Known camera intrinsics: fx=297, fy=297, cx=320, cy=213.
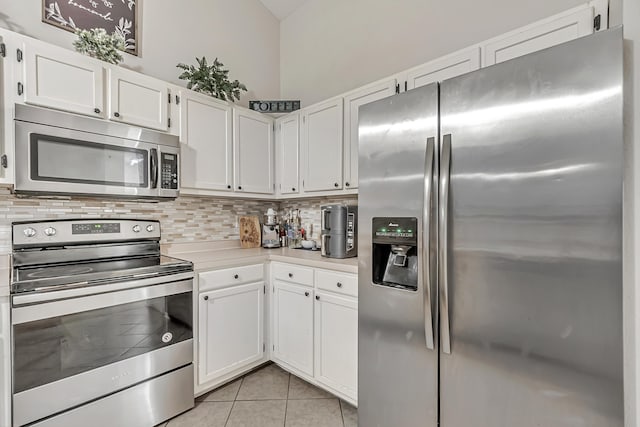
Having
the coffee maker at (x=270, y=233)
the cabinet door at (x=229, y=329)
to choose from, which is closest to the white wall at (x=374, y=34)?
the coffee maker at (x=270, y=233)

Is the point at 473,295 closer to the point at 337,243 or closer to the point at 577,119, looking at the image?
the point at 577,119

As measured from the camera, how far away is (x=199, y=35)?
2570 millimetres

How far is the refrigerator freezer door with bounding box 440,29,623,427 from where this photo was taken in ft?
2.88

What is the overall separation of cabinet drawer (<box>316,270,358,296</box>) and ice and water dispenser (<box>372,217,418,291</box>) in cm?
32

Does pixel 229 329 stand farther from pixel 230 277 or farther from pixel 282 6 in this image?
pixel 282 6

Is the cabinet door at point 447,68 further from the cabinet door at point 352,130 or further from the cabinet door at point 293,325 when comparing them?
the cabinet door at point 293,325

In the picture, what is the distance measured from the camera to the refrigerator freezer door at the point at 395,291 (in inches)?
48.9

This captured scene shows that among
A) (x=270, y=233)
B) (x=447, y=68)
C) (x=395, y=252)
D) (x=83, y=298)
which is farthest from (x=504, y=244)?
(x=270, y=233)

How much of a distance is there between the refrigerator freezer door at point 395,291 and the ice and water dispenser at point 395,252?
0.05ft

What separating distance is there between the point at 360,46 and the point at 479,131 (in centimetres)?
183

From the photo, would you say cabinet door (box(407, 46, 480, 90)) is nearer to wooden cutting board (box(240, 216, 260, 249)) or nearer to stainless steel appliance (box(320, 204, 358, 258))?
stainless steel appliance (box(320, 204, 358, 258))

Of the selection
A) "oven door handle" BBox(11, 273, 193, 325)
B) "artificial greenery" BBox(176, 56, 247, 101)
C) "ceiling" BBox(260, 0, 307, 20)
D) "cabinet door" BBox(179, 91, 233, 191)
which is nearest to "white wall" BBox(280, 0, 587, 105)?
"ceiling" BBox(260, 0, 307, 20)

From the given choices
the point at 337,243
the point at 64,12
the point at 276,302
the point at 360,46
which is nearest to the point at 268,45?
the point at 360,46

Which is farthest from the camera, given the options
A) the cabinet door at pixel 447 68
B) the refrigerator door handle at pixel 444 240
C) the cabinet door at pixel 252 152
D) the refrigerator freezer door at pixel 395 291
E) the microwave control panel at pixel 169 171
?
the cabinet door at pixel 252 152
